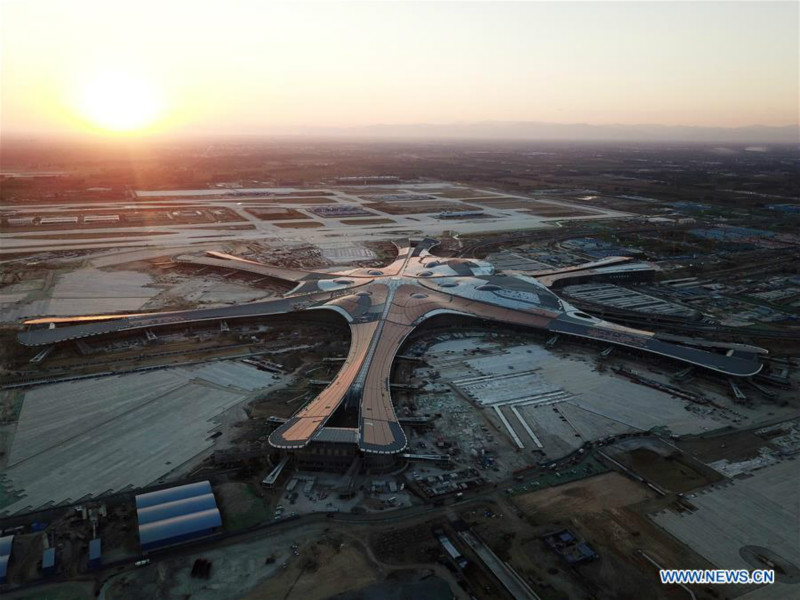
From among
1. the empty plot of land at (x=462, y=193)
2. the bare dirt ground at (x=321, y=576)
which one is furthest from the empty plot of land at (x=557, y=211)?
the bare dirt ground at (x=321, y=576)

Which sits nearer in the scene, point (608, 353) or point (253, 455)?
point (253, 455)

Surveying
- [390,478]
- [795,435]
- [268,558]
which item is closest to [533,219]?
[795,435]

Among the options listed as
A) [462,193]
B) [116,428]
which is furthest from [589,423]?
[462,193]

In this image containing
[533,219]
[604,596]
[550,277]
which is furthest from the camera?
[533,219]

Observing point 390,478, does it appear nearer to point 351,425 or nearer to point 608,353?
point 351,425

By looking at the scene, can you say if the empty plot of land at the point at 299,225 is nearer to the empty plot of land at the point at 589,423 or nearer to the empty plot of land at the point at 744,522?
the empty plot of land at the point at 589,423

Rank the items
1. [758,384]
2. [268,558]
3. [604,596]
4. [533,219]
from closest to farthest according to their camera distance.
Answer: [604,596] → [268,558] → [758,384] → [533,219]

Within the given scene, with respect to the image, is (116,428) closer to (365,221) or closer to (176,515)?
(176,515)

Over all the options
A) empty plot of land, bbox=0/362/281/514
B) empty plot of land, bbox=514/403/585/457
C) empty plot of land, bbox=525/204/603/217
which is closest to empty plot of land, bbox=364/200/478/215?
empty plot of land, bbox=525/204/603/217
